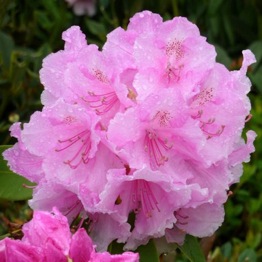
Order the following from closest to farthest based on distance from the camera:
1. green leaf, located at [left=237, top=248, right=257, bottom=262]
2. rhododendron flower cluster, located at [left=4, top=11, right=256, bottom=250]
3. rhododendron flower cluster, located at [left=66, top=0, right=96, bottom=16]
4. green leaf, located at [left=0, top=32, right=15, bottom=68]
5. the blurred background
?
1. rhododendron flower cluster, located at [left=4, top=11, right=256, bottom=250]
2. green leaf, located at [left=237, top=248, right=257, bottom=262]
3. the blurred background
4. green leaf, located at [left=0, top=32, right=15, bottom=68]
5. rhododendron flower cluster, located at [left=66, top=0, right=96, bottom=16]

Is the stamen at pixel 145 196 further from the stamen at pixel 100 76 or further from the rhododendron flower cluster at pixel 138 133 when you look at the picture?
the stamen at pixel 100 76

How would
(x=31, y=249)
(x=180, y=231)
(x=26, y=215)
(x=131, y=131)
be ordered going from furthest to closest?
(x=26, y=215), (x=180, y=231), (x=131, y=131), (x=31, y=249)

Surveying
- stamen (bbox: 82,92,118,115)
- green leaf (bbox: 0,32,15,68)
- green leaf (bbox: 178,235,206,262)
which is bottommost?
green leaf (bbox: 0,32,15,68)

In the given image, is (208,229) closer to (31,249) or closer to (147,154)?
(147,154)

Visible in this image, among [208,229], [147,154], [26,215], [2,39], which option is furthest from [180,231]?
[2,39]

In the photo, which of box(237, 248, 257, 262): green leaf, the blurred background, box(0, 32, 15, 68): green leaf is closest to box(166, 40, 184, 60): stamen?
the blurred background

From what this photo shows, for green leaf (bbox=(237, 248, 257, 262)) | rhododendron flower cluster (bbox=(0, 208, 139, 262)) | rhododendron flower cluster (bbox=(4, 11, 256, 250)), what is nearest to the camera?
rhododendron flower cluster (bbox=(0, 208, 139, 262))

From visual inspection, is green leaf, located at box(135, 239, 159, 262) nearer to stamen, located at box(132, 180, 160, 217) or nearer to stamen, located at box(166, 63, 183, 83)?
stamen, located at box(132, 180, 160, 217)

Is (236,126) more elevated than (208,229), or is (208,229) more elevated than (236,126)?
(236,126)
